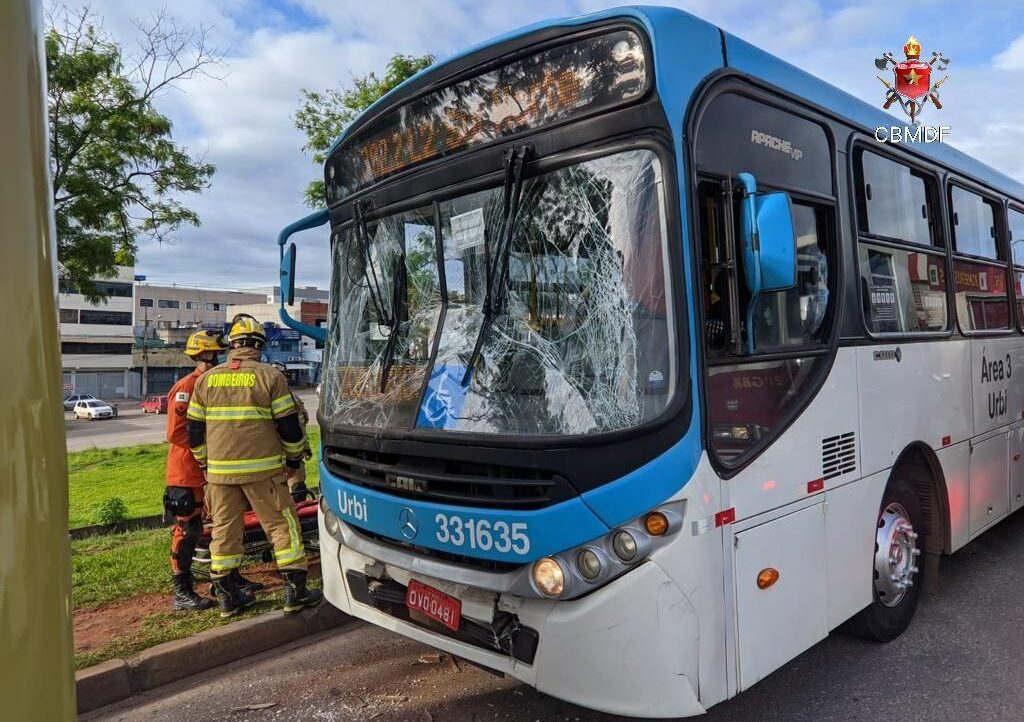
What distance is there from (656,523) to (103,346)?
7756 centimetres

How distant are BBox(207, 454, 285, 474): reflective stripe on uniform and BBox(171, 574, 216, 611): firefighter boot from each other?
860 mm

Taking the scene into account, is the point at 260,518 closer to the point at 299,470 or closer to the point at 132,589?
the point at 299,470

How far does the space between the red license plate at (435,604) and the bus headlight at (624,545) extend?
0.78 meters

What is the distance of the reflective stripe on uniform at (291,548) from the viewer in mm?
4730

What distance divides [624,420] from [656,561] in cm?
53

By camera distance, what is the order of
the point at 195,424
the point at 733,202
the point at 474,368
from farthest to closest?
1. the point at 195,424
2. the point at 474,368
3. the point at 733,202

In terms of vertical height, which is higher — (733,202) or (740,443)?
(733,202)

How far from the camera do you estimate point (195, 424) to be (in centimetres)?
488

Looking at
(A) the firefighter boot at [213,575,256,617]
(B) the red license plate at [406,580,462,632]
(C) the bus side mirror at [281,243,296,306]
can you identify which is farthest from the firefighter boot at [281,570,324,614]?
(C) the bus side mirror at [281,243,296,306]

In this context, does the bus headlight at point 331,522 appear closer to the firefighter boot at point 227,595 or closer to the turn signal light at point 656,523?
the firefighter boot at point 227,595

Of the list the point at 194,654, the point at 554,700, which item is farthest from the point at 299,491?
the point at 554,700

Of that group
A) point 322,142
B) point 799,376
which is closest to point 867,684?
point 799,376

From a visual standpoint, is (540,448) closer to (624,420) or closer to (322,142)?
(624,420)

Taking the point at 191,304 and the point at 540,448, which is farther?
the point at 191,304
